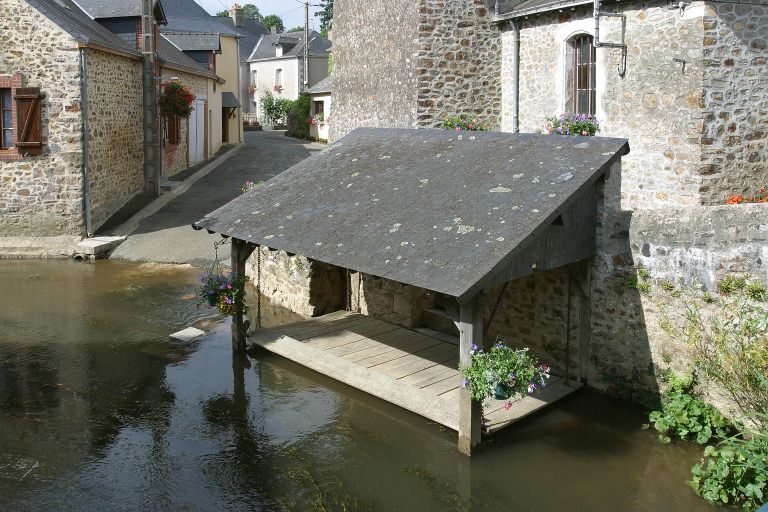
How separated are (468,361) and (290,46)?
132ft

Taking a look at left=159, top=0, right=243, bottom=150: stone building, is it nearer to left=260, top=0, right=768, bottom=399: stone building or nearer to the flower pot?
left=260, top=0, right=768, bottom=399: stone building

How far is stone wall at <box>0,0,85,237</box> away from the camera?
1429 centimetres

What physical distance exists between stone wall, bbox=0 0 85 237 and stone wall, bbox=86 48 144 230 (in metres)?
0.36

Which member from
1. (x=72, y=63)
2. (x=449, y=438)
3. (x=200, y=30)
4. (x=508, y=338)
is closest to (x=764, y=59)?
(x=508, y=338)

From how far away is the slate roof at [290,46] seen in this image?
41.8 meters

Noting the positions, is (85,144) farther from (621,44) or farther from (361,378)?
(621,44)

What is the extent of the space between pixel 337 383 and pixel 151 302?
4419mm

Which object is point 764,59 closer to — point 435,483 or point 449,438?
point 449,438

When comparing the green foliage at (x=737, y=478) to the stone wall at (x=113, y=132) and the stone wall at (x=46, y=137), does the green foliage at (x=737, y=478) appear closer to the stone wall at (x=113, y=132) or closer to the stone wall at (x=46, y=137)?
the stone wall at (x=46, y=137)

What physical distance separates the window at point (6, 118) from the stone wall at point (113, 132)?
4.90ft

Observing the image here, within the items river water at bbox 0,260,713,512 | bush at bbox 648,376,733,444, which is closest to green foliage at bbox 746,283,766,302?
bush at bbox 648,376,733,444

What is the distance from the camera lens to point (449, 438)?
23.3 feet

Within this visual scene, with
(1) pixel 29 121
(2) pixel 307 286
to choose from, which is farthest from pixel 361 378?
(1) pixel 29 121

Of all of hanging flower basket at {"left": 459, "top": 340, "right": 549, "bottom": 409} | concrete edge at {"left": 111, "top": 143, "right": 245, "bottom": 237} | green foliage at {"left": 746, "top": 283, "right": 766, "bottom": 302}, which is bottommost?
hanging flower basket at {"left": 459, "top": 340, "right": 549, "bottom": 409}
